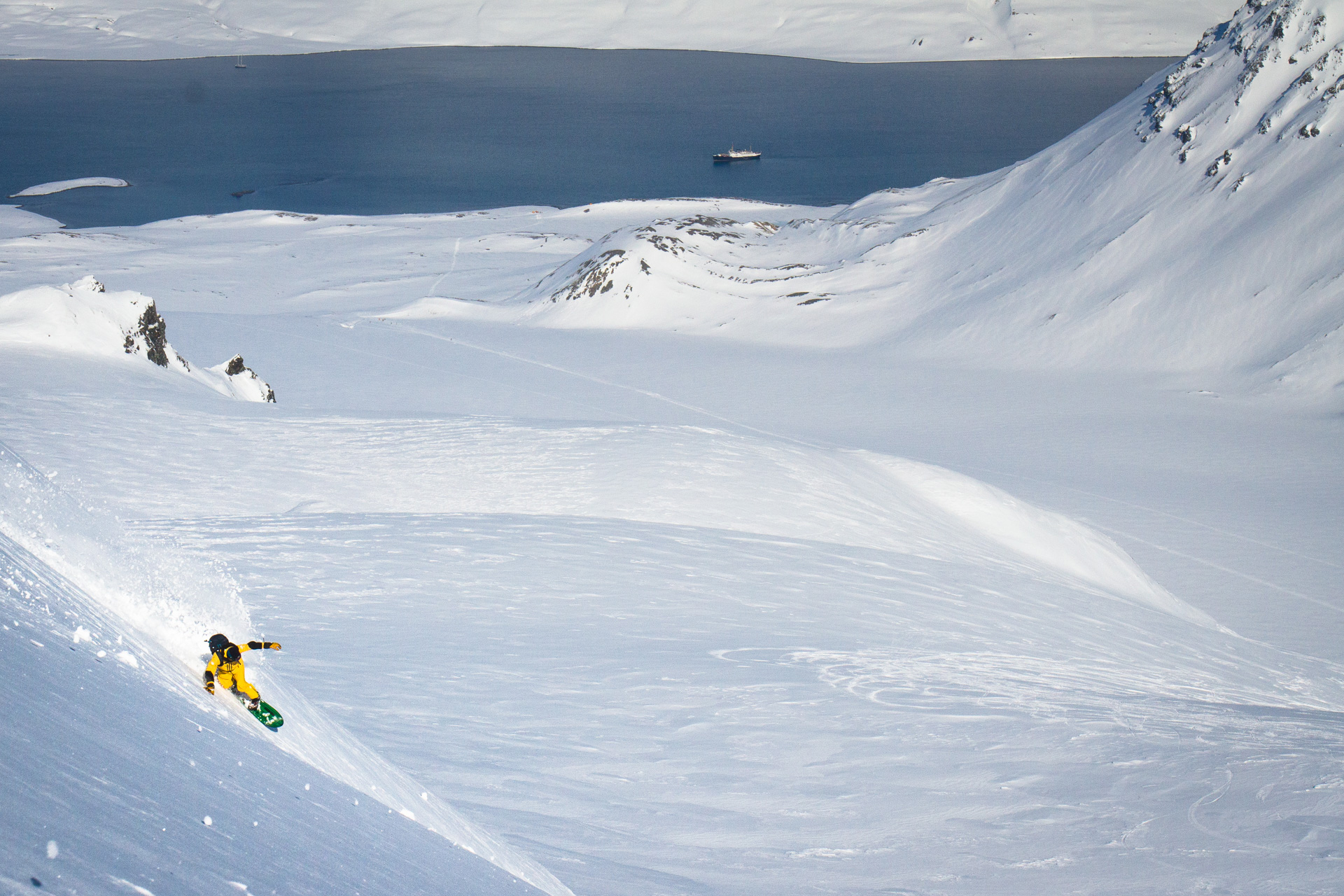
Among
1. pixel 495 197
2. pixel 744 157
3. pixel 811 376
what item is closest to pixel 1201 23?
pixel 744 157

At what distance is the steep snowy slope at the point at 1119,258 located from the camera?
28.1 meters

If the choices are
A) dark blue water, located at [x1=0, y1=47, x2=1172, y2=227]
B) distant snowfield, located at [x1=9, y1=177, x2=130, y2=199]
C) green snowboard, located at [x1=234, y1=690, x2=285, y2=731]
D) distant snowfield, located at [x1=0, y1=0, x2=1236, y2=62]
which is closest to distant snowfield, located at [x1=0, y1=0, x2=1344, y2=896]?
green snowboard, located at [x1=234, y1=690, x2=285, y2=731]

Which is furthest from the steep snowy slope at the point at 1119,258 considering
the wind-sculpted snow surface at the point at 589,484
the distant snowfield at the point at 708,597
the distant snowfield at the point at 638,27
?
the distant snowfield at the point at 638,27

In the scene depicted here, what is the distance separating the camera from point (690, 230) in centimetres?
4162

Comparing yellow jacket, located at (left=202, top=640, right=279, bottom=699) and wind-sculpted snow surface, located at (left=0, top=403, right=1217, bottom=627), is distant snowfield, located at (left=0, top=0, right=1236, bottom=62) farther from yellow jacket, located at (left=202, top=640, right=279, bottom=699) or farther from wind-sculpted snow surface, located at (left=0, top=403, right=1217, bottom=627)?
yellow jacket, located at (left=202, top=640, right=279, bottom=699)

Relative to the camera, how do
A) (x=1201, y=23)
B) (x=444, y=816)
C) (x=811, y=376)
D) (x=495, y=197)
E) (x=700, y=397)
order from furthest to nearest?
(x=1201, y=23) < (x=495, y=197) < (x=811, y=376) < (x=700, y=397) < (x=444, y=816)

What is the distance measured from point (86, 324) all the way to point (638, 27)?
137 m

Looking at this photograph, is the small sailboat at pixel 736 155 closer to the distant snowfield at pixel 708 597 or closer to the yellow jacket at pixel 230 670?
the distant snowfield at pixel 708 597

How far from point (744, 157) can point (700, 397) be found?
52.1m

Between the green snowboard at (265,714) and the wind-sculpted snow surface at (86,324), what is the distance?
1219cm

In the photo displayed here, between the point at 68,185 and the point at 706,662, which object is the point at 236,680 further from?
the point at 68,185

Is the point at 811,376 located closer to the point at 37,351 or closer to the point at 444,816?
the point at 37,351

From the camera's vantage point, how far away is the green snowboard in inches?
114

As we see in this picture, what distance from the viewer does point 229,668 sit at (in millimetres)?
2885
